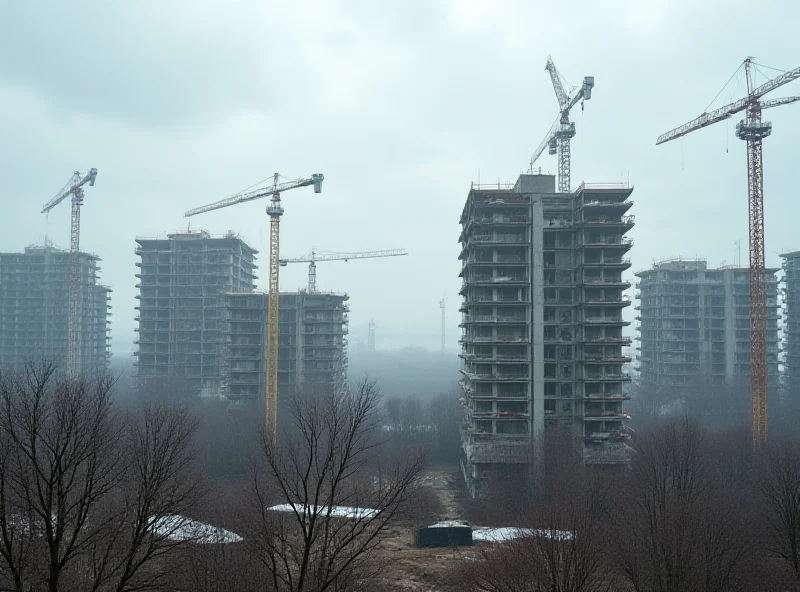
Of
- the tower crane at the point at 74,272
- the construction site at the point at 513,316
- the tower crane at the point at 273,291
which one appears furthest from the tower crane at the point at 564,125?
the tower crane at the point at 74,272

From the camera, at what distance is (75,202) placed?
353 ft

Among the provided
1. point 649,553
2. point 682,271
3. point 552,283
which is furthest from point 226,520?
point 682,271

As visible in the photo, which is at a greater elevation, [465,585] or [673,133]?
[673,133]

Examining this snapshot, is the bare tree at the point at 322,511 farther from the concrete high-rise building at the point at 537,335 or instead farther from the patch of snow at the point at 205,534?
the concrete high-rise building at the point at 537,335

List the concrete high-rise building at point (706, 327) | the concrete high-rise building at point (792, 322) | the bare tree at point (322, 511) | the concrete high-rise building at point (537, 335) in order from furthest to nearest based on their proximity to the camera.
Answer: the concrete high-rise building at point (706, 327)
the concrete high-rise building at point (792, 322)
the concrete high-rise building at point (537, 335)
the bare tree at point (322, 511)

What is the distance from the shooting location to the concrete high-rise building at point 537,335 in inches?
2072

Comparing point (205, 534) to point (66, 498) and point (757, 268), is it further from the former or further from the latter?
point (757, 268)

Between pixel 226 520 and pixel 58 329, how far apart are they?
9595cm

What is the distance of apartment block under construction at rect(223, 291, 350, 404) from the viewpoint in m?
83.4

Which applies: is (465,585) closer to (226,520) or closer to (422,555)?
(422,555)

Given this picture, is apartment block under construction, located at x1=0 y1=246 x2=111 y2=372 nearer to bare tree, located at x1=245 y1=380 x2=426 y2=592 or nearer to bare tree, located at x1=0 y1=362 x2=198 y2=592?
bare tree, located at x1=245 y1=380 x2=426 y2=592

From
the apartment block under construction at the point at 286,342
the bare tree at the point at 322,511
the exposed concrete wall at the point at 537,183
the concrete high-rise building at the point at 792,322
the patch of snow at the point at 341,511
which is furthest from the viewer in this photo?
the concrete high-rise building at the point at 792,322

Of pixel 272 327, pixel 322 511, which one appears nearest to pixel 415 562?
pixel 322 511

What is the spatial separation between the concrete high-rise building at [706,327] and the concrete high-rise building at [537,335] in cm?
4863
